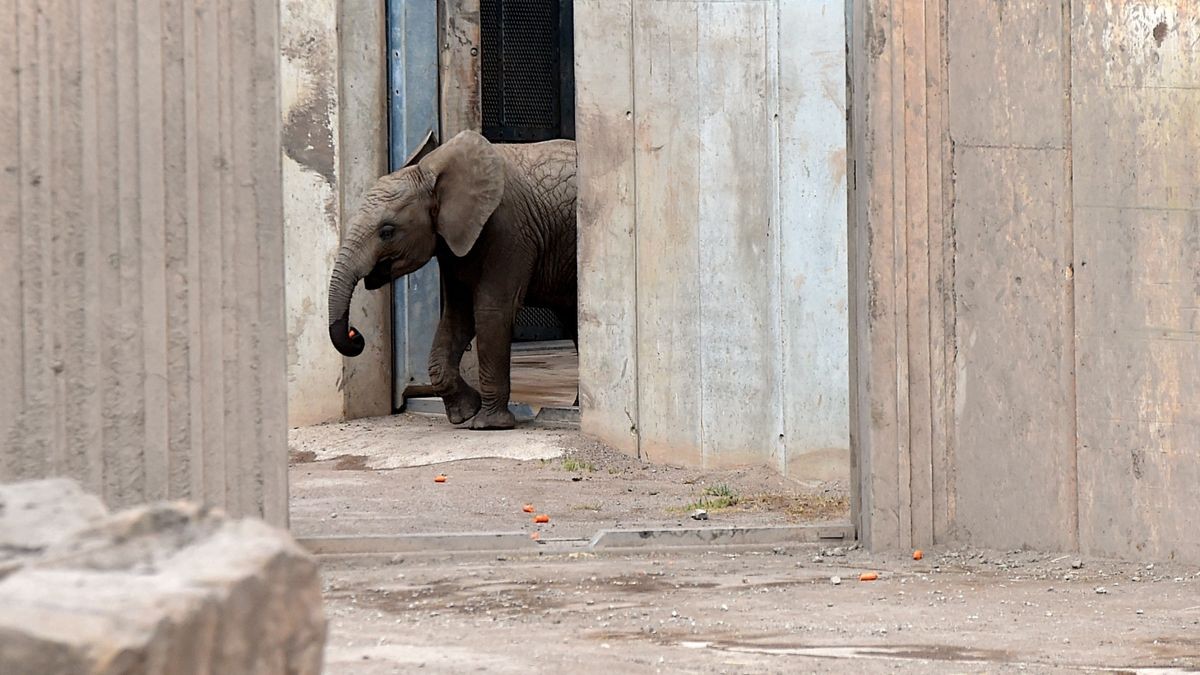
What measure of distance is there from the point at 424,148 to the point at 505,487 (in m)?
3.36

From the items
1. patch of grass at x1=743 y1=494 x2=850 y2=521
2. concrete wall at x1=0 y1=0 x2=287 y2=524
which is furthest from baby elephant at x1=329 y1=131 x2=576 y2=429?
concrete wall at x1=0 y1=0 x2=287 y2=524

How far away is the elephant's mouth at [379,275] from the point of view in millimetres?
10367

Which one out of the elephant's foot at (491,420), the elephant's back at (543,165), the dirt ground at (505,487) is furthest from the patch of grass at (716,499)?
the elephant's back at (543,165)

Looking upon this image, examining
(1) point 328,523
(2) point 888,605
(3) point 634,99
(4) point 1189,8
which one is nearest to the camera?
(2) point 888,605

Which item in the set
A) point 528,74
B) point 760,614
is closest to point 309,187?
point 528,74

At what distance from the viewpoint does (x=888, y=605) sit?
194 inches

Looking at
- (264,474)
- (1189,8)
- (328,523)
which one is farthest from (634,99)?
(264,474)

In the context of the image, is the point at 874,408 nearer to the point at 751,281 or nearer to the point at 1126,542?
the point at 1126,542

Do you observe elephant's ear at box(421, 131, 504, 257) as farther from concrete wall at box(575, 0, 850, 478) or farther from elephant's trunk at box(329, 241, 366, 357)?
concrete wall at box(575, 0, 850, 478)

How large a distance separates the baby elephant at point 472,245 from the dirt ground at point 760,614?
4652 millimetres

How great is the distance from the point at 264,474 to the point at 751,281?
12.7ft

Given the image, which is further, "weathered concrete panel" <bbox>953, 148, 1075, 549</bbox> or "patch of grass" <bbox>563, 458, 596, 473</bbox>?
"patch of grass" <bbox>563, 458, 596, 473</bbox>

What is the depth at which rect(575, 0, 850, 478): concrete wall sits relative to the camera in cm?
804

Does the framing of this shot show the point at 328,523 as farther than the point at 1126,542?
Yes
